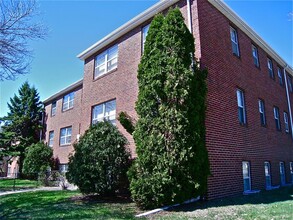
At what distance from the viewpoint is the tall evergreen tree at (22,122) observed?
81.1ft

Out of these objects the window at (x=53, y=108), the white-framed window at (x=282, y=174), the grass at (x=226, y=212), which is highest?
the window at (x=53, y=108)

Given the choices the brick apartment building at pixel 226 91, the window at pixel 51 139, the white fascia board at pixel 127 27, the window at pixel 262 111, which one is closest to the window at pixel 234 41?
the brick apartment building at pixel 226 91

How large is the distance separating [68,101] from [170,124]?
17.8 metres

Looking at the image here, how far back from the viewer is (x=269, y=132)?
14.5m

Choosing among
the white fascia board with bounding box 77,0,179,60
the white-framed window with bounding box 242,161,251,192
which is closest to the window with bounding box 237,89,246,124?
the white-framed window with bounding box 242,161,251,192

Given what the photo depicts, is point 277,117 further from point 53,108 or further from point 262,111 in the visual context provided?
point 53,108

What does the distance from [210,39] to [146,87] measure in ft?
12.9

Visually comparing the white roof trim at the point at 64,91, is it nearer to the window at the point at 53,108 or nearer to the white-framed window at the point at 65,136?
the window at the point at 53,108

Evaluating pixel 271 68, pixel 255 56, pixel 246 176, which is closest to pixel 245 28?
pixel 255 56

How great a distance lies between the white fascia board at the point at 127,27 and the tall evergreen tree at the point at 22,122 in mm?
12047

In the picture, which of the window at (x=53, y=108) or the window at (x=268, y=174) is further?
the window at (x=53, y=108)

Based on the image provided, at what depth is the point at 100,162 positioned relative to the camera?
10.1 meters

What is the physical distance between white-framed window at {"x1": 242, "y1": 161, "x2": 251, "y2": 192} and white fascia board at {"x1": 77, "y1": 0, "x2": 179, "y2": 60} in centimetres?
785

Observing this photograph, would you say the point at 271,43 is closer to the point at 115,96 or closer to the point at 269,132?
the point at 269,132
